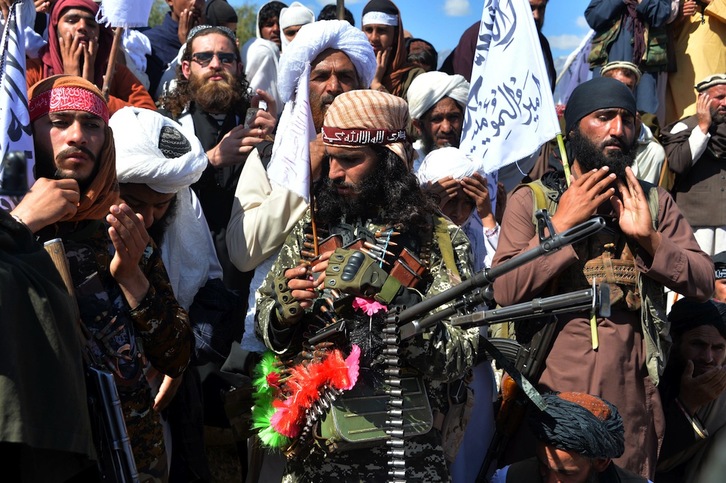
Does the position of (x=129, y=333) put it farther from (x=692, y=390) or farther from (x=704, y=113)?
(x=704, y=113)

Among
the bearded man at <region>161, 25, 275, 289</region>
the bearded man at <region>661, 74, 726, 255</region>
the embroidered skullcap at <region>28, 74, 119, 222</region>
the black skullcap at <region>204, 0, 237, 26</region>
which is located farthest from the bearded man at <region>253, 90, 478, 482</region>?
the bearded man at <region>661, 74, 726, 255</region>

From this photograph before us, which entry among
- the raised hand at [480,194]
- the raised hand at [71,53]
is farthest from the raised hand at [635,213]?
the raised hand at [71,53]

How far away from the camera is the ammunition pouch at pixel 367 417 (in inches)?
161

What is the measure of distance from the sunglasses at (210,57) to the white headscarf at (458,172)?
134 cm

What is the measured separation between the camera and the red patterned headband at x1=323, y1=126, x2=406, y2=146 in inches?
174

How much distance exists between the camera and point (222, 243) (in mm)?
5480

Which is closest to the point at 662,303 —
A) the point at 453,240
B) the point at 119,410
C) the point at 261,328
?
the point at 453,240

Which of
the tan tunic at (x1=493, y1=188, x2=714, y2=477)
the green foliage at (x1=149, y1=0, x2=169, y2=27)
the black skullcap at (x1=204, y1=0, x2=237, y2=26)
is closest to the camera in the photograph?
the tan tunic at (x1=493, y1=188, x2=714, y2=477)

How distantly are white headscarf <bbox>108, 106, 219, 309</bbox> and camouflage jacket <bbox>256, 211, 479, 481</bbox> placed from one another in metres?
0.58

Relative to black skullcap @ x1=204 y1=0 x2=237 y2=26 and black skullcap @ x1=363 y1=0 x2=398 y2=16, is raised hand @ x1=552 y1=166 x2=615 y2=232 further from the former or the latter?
black skullcap @ x1=204 y1=0 x2=237 y2=26

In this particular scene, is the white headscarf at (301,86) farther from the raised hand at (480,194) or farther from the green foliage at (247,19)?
the green foliage at (247,19)

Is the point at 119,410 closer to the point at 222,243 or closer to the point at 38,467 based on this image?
the point at 38,467

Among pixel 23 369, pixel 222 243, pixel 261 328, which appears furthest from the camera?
pixel 222 243

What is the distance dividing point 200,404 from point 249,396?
0.73 ft
